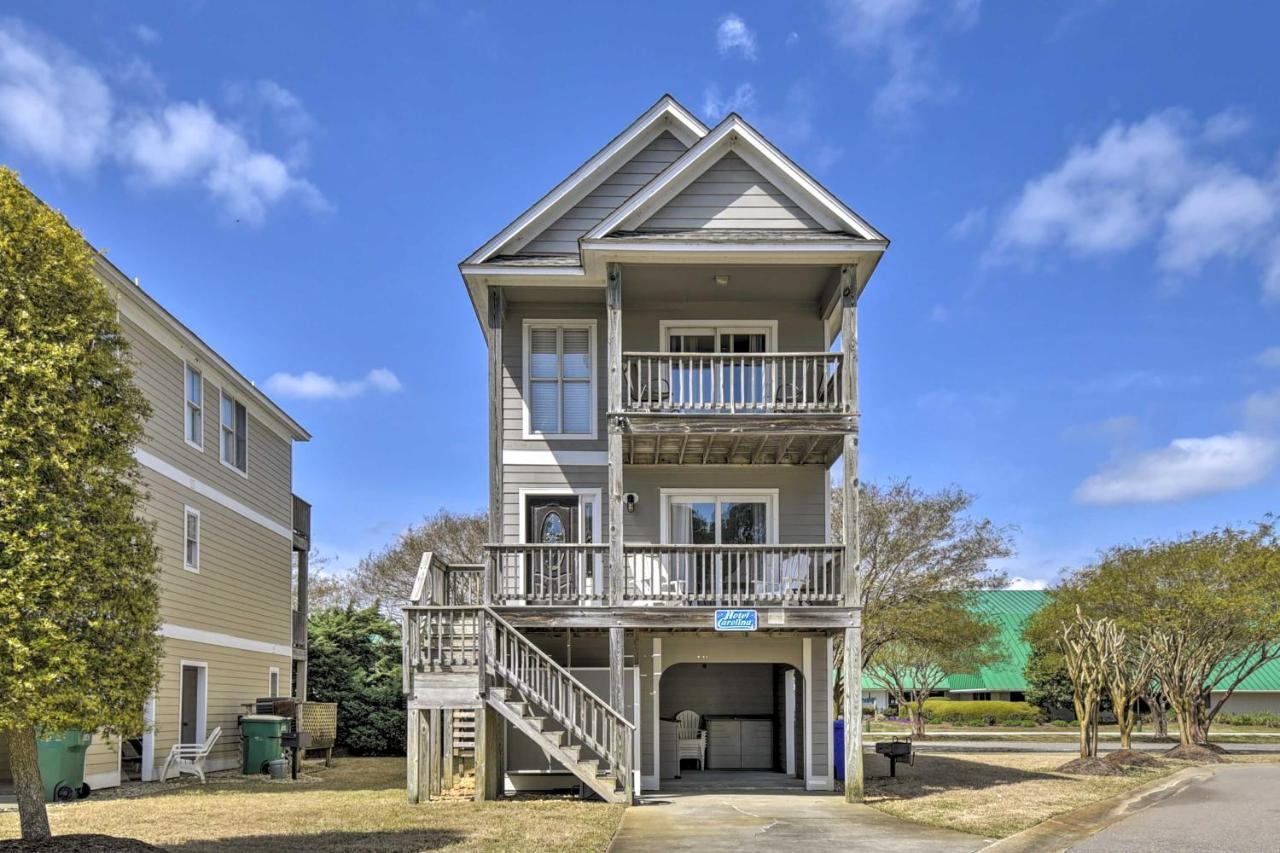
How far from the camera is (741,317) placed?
67.2ft

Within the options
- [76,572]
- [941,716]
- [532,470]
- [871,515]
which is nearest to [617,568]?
[532,470]

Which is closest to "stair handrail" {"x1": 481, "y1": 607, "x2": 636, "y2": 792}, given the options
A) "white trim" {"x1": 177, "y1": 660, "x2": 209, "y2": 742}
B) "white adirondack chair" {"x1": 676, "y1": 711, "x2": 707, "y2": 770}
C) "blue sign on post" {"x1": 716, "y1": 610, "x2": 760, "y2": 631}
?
"blue sign on post" {"x1": 716, "y1": 610, "x2": 760, "y2": 631}

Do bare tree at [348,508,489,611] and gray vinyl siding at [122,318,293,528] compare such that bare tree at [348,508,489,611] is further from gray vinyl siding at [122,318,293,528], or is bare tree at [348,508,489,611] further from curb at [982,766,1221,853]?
curb at [982,766,1221,853]

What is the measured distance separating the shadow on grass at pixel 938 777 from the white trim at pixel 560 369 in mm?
7288

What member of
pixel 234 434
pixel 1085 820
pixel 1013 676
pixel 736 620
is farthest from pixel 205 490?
pixel 1013 676

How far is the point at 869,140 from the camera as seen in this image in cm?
2142

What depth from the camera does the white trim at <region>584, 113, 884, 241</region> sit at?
18047 mm

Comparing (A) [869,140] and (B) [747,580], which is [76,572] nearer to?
(B) [747,580]

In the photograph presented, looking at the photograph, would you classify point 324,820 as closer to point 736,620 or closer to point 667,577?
point 736,620

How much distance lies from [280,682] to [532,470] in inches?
492

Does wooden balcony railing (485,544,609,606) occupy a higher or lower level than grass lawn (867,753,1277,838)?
higher

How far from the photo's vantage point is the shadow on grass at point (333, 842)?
11.7 meters

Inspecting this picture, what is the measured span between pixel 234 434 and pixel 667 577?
12.1m

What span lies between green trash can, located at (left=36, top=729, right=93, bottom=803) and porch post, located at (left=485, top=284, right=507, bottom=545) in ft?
21.6
